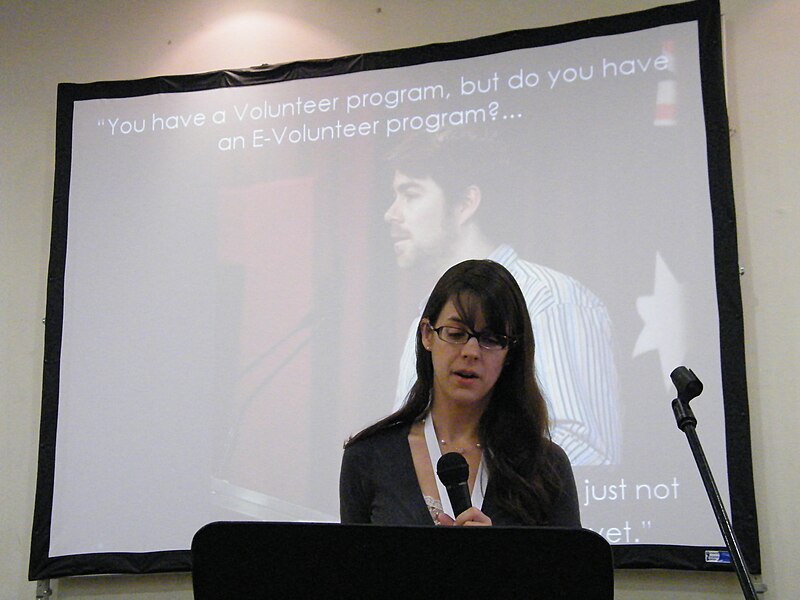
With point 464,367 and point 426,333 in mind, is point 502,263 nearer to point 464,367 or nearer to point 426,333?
point 426,333

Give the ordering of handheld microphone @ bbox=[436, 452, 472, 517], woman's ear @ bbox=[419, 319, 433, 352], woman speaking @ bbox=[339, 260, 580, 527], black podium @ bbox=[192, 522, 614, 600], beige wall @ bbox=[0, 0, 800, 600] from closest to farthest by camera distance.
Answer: black podium @ bbox=[192, 522, 614, 600], handheld microphone @ bbox=[436, 452, 472, 517], woman speaking @ bbox=[339, 260, 580, 527], woman's ear @ bbox=[419, 319, 433, 352], beige wall @ bbox=[0, 0, 800, 600]

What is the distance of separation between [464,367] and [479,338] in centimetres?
8

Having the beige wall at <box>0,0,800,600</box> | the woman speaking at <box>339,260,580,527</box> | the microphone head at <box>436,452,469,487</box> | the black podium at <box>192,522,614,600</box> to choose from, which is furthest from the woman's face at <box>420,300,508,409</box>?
the black podium at <box>192,522,614,600</box>

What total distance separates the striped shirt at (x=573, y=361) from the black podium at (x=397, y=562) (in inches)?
74.1

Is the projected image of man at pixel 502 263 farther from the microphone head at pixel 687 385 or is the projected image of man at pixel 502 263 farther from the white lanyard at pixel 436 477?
the microphone head at pixel 687 385

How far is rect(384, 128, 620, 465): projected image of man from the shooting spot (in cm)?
307

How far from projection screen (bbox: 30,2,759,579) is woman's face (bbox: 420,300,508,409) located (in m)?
0.78

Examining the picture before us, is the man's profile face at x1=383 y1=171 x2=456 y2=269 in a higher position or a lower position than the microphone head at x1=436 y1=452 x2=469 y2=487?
higher

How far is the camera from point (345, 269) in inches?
135

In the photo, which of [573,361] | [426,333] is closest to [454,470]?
[426,333]

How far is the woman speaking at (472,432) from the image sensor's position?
2.22 meters

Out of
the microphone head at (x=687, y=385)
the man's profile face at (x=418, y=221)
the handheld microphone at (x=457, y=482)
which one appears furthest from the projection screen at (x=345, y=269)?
the microphone head at (x=687, y=385)

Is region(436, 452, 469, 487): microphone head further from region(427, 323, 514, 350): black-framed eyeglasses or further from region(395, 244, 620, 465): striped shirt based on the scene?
region(395, 244, 620, 465): striped shirt

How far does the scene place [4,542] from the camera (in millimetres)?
3578
